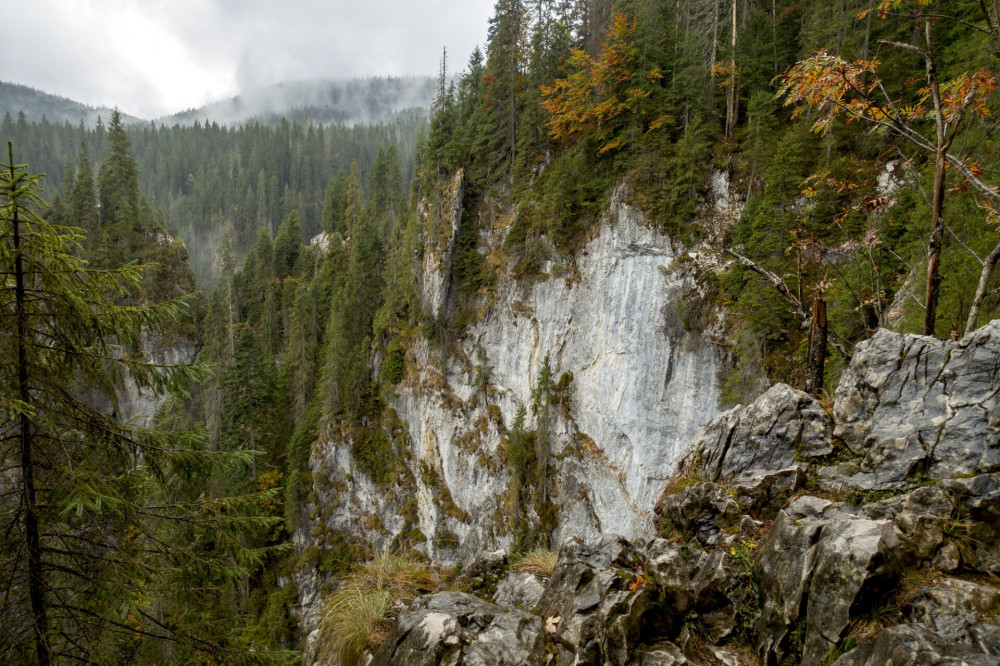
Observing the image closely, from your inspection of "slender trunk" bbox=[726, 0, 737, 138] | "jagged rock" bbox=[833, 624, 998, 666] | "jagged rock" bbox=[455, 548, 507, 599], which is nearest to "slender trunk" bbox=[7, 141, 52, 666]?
"jagged rock" bbox=[455, 548, 507, 599]

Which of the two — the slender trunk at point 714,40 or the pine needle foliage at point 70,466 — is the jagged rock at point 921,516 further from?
the slender trunk at point 714,40

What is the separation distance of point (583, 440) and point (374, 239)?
28.6m

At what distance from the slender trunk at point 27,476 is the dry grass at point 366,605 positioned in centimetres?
255

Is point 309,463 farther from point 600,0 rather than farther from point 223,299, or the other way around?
point 600,0

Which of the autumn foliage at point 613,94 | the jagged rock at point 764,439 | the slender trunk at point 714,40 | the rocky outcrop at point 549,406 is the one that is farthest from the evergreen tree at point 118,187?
the jagged rock at point 764,439

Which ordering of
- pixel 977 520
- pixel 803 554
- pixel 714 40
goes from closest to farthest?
pixel 977 520 → pixel 803 554 → pixel 714 40

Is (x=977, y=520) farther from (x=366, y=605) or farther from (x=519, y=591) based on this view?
(x=366, y=605)

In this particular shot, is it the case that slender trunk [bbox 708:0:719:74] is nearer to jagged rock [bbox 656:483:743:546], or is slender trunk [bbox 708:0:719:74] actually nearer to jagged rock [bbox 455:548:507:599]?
jagged rock [bbox 656:483:743:546]

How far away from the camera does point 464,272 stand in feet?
91.7

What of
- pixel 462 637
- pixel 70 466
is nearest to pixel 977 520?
pixel 462 637

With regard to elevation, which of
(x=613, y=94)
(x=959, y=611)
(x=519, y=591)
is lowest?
(x=519, y=591)

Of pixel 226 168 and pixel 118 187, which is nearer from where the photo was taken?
pixel 118 187

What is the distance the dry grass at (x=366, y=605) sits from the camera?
5.14 m

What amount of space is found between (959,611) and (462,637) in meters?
3.88
